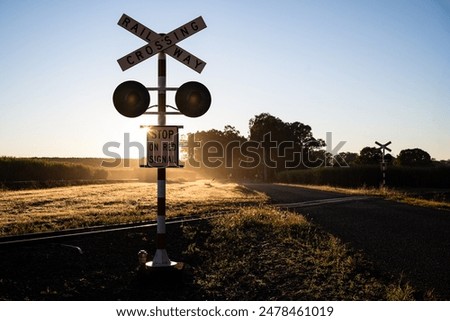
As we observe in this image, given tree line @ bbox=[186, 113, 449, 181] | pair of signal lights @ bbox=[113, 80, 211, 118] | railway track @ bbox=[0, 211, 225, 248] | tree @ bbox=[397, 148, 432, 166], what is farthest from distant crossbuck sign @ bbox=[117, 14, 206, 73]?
tree @ bbox=[397, 148, 432, 166]

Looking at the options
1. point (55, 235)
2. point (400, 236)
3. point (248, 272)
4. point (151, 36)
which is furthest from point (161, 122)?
point (400, 236)

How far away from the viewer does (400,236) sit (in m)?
9.73

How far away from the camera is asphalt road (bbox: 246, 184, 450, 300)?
666 centimetres

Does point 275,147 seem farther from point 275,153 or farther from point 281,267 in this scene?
point 281,267

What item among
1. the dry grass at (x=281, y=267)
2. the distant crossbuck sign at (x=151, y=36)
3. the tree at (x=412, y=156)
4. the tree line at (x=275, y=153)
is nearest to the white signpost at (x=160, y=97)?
the distant crossbuck sign at (x=151, y=36)

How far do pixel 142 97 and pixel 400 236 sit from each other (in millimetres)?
6285

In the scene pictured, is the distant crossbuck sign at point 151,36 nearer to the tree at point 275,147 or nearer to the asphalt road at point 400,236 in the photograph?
the asphalt road at point 400,236

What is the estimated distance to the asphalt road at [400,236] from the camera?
21.8 feet

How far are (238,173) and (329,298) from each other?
88.1 meters

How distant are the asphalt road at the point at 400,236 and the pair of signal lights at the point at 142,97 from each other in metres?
3.55

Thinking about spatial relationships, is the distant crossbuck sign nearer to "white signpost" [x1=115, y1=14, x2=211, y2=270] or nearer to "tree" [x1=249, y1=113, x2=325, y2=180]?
"white signpost" [x1=115, y1=14, x2=211, y2=270]

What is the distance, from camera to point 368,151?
75562 mm

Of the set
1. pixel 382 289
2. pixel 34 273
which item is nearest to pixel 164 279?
pixel 34 273

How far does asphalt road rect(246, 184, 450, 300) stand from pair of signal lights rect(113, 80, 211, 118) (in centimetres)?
355
